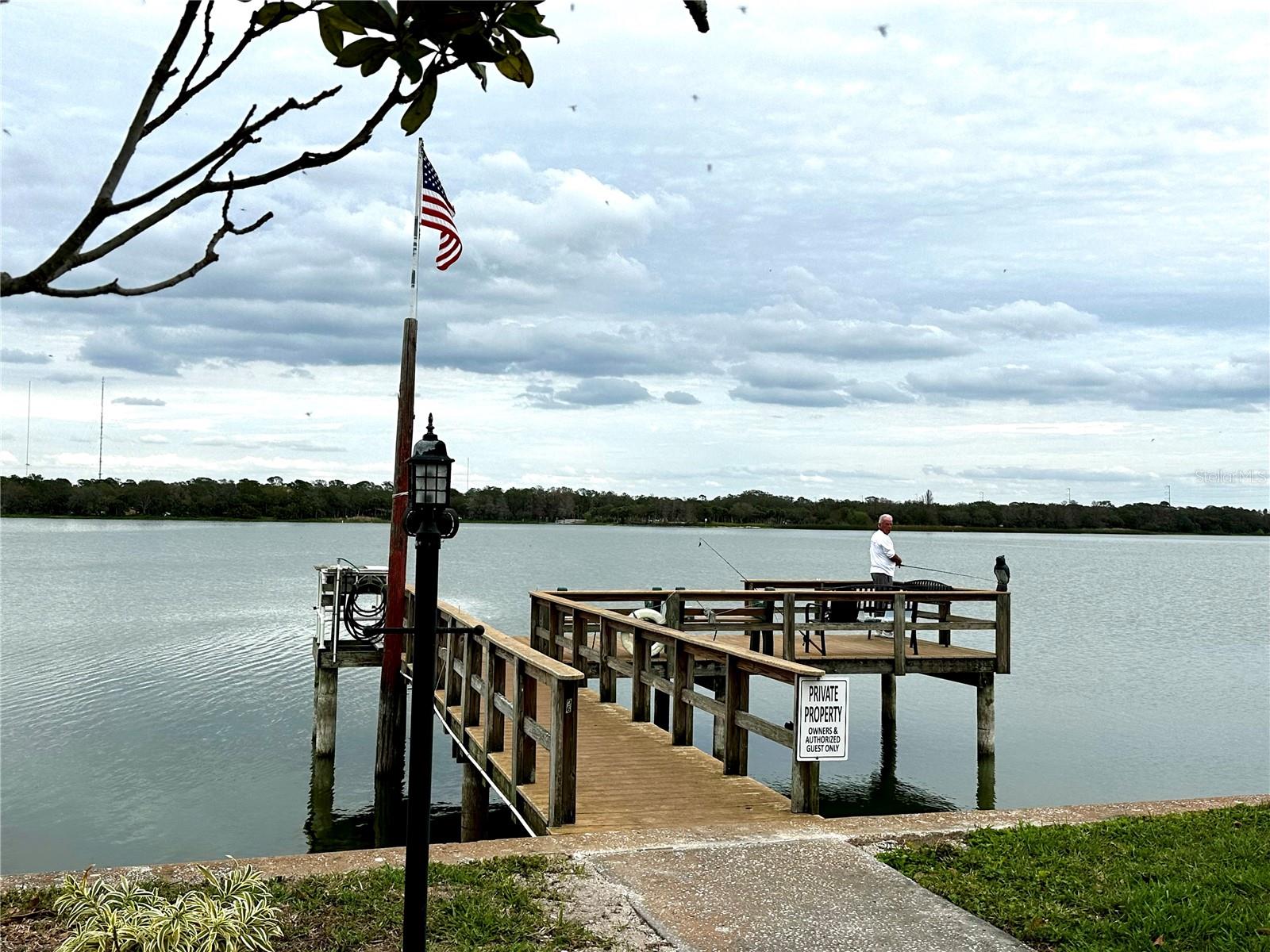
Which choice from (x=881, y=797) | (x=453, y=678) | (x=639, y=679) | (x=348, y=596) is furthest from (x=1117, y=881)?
(x=348, y=596)

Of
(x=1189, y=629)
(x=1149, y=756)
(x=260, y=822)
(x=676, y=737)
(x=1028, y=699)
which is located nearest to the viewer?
(x=676, y=737)

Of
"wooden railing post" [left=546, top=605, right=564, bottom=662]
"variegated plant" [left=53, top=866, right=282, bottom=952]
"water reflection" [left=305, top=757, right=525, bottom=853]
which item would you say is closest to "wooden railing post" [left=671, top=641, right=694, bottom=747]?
"water reflection" [left=305, top=757, right=525, bottom=853]

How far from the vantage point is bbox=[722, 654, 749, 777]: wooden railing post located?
8.25 meters

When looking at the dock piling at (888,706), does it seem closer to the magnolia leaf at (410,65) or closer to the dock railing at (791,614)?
the dock railing at (791,614)

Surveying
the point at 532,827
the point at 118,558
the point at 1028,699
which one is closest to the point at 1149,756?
the point at 1028,699

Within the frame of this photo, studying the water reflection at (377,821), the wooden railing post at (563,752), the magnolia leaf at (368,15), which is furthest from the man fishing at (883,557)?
the magnolia leaf at (368,15)

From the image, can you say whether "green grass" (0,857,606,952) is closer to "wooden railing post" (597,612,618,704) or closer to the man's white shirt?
"wooden railing post" (597,612,618,704)

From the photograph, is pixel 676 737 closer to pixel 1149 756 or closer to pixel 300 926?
pixel 300 926

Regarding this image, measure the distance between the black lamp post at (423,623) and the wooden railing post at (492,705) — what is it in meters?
4.80

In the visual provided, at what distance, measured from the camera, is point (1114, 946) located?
4441 mm

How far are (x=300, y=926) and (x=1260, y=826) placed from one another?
563 centimetres

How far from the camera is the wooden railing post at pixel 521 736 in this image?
768 cm

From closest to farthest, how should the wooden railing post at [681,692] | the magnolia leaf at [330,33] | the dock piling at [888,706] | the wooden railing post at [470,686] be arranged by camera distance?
the magnolia leaf at [330,33]
the wooden railing post at [681,692]
the wooden railing post at [470,686]
the dock piling at [888,706]

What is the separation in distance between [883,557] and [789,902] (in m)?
10.5
